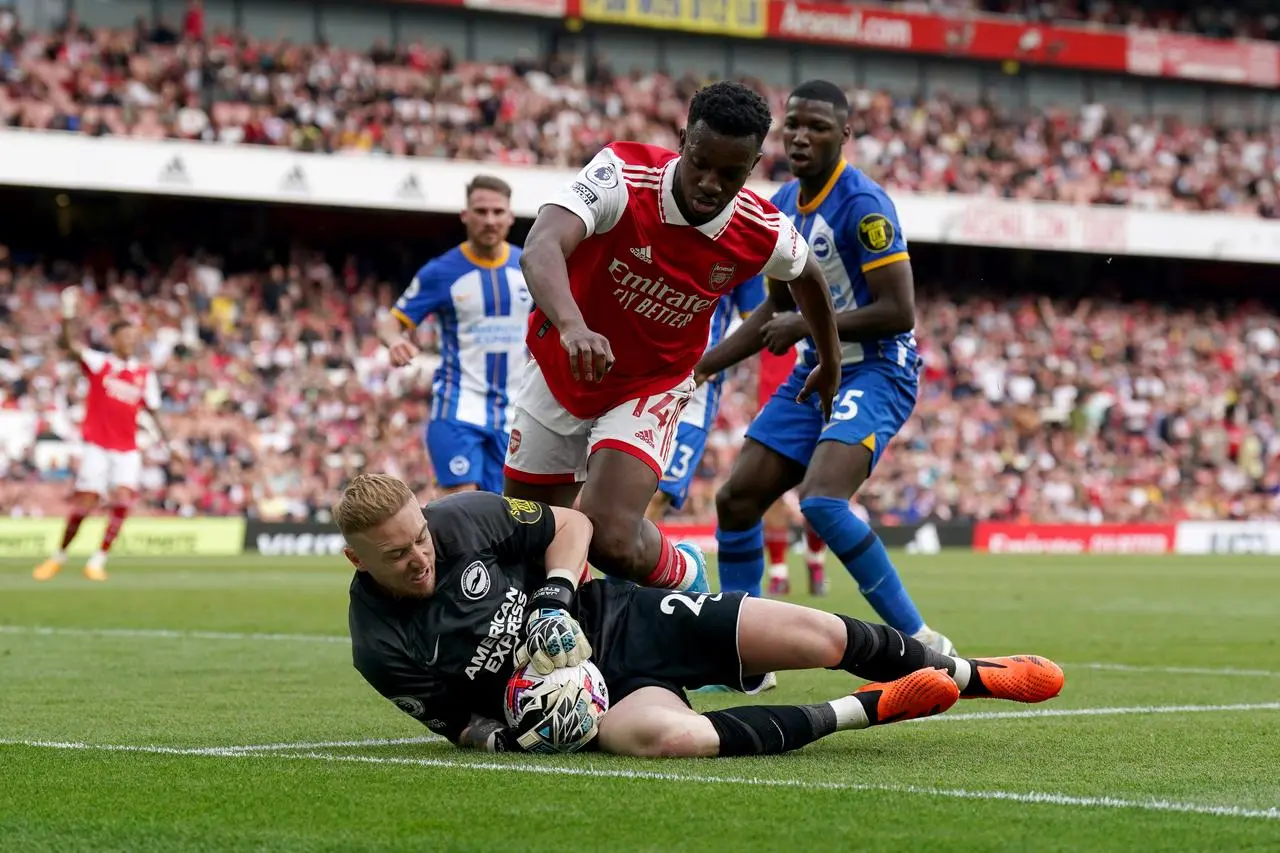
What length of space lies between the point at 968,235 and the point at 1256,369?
24.4 ft

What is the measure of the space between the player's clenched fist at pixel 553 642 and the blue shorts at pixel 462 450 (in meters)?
6.09

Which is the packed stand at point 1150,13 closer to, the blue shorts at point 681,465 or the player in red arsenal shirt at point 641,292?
the blue shorts at point 681,465

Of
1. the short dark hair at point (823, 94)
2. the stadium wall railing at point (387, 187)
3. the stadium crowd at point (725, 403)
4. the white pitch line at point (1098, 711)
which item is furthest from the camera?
the stadium wall railing at point (387, 187)

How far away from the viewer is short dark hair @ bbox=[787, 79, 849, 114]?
320 inches

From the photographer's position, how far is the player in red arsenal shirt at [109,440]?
17.6 m

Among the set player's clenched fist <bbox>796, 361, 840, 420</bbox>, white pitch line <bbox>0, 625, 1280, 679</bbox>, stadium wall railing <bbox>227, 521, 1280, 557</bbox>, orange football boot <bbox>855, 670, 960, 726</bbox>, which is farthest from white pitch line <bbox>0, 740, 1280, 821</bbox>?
stadium wall railing <bbox>227, 521, 1280, 557</bbox>

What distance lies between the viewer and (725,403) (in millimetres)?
30688

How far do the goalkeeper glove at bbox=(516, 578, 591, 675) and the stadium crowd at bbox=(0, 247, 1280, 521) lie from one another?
20.3m

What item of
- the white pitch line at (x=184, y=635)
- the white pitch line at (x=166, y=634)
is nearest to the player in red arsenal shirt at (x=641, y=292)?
the white pitch line at (x=184, y=635)

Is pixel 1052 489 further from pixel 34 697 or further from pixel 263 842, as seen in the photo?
pixel 263 842

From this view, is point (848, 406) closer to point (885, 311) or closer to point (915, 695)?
point (885, 311)

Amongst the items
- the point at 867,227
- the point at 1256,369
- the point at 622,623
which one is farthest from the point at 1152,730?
the point at 1256,369

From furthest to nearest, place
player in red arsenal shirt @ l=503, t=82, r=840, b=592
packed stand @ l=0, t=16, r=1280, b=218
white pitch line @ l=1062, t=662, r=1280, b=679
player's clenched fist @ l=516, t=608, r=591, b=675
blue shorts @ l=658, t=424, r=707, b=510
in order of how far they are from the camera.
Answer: packed stand @ l=0, t=16, r=1280, b=218, blue shorts @ l=658, t=424, r=707, b=510, white pitch line @ l=1062, t=662, r=1280, b=679, player in red arsenal shirt @ l=503, t=82, r=840, b=592, player's clenched fist @ l=516, t=608, r=591, b=675

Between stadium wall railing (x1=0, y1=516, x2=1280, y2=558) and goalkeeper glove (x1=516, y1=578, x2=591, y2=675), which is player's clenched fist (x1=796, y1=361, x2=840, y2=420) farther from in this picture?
stadium wall railing (x1=0, y1=516, x2=1280, y2=558)
